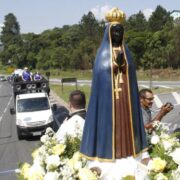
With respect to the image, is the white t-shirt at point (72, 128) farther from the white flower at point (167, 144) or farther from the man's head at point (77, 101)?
the white flower at point (167, 144)

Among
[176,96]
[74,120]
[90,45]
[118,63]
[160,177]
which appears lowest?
[176,96]

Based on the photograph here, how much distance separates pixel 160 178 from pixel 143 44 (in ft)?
200

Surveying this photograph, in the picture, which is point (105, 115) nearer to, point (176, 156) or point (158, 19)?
point (176, 156)

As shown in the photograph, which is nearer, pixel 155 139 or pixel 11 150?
pixel 155 139

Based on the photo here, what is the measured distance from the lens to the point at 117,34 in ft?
15.7

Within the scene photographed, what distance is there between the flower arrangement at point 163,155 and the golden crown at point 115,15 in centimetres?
115

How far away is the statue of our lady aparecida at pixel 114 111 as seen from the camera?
4.59 m

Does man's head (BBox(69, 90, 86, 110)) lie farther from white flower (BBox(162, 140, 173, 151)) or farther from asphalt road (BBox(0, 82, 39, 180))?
asphalt road (BBox(0, 82, 39, 180))

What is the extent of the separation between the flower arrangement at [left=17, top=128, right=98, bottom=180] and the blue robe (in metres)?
0.18

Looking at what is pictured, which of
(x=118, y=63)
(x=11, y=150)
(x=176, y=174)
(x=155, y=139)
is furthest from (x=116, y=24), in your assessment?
(x=11, y=150)

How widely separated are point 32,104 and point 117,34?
1495 cm

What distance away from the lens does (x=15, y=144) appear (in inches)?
697

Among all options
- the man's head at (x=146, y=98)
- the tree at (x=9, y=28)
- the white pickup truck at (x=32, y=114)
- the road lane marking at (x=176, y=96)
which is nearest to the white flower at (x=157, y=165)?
the man's head at (x=146, y=98)

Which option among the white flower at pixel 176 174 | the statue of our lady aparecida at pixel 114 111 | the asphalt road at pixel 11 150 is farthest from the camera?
the asphalt road at pixel 11 150
